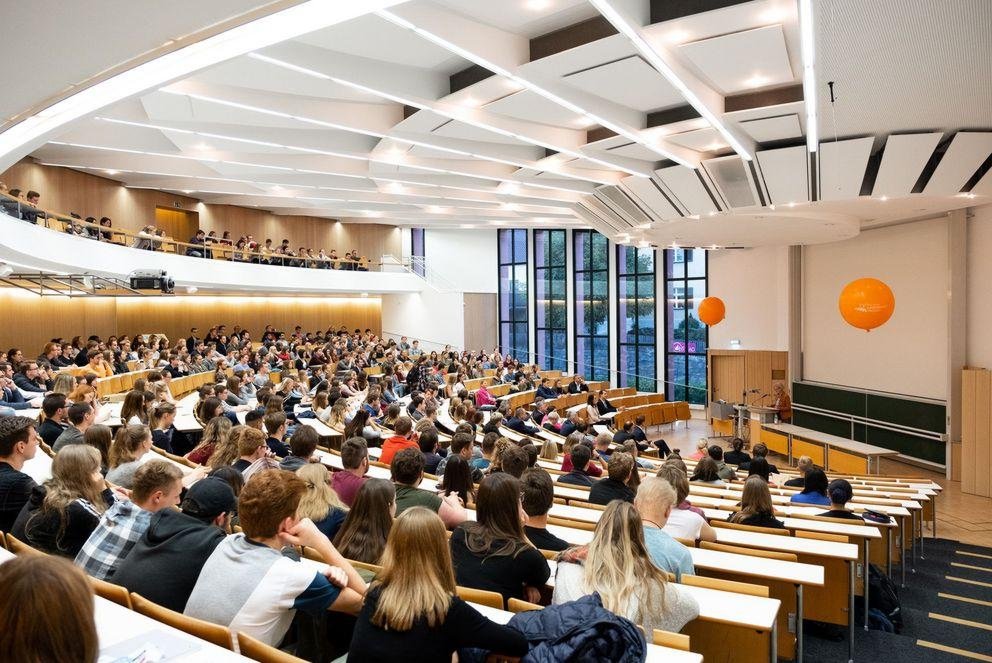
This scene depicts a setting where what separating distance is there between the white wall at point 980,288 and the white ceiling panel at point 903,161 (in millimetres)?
3647

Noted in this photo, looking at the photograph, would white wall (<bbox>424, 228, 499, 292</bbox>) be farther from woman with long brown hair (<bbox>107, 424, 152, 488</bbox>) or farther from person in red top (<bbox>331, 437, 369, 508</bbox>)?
woman with long brown hair (<bbox>107, 424, 152, 488</bbox>)

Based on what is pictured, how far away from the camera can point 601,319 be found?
83.7 feet

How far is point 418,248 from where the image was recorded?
28.3 m

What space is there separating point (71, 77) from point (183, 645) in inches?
160

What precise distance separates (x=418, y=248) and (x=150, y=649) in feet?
87.1

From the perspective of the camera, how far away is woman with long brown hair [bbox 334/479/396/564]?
343cm

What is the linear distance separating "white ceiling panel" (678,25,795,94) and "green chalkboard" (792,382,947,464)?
9.23 metres

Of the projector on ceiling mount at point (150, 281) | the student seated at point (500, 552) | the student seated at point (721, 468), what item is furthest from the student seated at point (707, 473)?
the projector on ceiling mount at point (150, 281)

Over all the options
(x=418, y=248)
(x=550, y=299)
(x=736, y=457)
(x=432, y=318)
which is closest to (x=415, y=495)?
(x=736, y=457)

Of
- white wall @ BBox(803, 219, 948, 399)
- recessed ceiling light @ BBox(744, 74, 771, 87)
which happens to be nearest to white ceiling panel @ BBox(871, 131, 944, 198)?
recessed ceiling light @ BBox(744, 74, 771, 87)

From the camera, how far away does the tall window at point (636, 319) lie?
953 inches

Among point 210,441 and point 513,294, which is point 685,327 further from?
point 210,441

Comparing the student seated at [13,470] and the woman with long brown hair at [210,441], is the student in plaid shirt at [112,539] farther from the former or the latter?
the woman with long brown hair at [210,441]

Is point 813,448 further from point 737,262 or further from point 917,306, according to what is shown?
point 737,262
